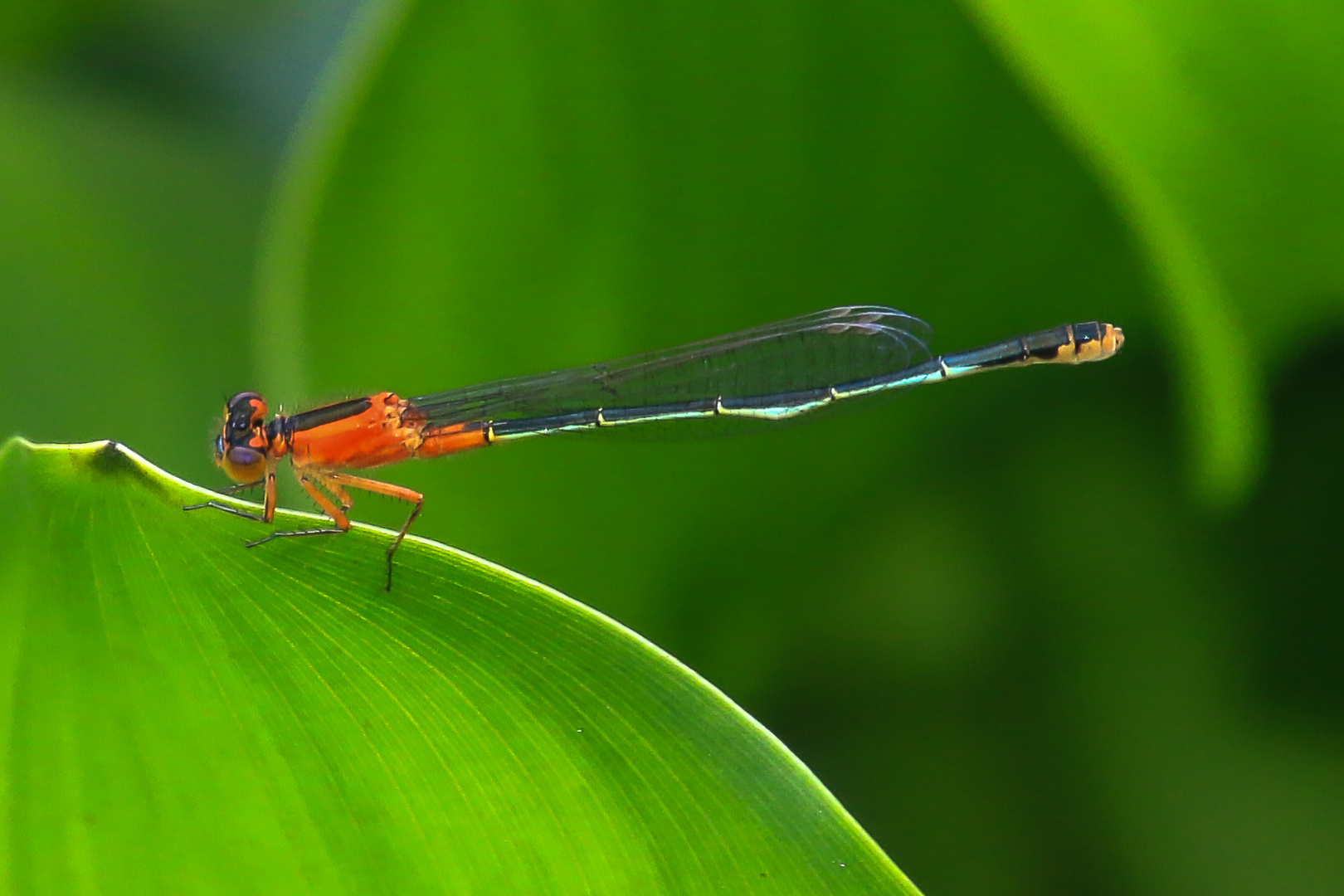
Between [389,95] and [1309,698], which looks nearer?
[389,95]

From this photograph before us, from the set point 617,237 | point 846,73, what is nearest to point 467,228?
point 617,237

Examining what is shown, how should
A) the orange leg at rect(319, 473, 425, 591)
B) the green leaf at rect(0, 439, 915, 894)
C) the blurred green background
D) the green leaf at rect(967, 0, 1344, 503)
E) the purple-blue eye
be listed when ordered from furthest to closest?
the purple-blue eye → the orange leg at rect(319, 473, 425, 591) → the blurred green background → the green leaf at rect(967, 0, 1344, 503) → the green leaf at rect(0, 439, 915, 894)

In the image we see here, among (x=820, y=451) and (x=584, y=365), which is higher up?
(x=584, y=365)

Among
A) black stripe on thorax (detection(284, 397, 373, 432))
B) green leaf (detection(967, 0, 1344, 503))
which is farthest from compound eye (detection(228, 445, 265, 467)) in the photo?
green leaf (detection(967, 0, 1344, 503))

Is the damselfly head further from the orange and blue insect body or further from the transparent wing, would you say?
the transparent wing

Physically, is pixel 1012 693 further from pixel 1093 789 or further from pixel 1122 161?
pixel 1122 161
